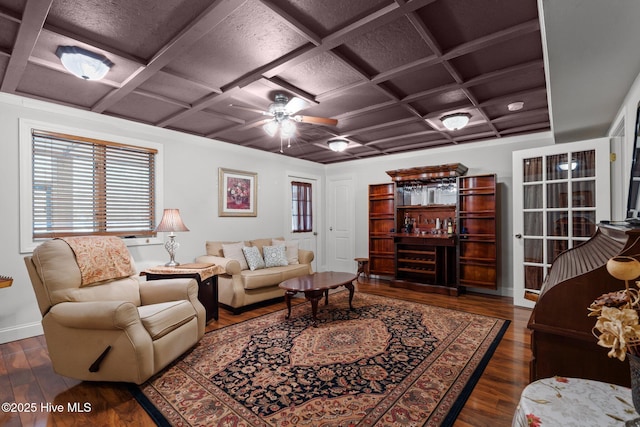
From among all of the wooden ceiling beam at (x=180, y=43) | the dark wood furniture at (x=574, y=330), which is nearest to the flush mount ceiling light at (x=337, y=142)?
the wooden ceiling beam at (x=180, y=43)

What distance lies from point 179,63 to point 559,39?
2.60 metres

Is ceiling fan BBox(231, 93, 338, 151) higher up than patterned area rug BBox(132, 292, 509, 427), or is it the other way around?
ceiling fan BBox(231, 93, 338, 151)

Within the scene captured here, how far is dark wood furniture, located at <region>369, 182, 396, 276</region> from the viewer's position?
5.71 meters

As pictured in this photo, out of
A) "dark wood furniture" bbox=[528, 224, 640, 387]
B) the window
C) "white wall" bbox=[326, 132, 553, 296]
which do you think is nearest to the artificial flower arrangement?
"dark wood furniture" bbox=[528, 224, 640, 387]

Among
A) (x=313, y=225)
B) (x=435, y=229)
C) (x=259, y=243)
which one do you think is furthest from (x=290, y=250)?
(x=435, y=229)

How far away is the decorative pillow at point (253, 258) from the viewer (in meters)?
4.34

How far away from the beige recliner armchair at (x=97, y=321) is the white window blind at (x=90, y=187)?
3.20ft

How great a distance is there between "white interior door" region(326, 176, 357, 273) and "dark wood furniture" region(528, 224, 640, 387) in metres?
4.96

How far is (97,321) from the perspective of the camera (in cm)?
206

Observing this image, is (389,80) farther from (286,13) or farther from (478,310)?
(478,310)

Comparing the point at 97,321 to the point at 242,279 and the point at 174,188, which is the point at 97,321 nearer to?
the point at 242,279

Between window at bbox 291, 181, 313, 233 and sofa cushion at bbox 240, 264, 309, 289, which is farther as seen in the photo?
window at bbox 291, 181, 313, 233

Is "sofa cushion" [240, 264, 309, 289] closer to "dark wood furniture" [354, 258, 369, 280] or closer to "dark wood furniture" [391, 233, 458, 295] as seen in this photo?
"dark wood furniture" [354, 258, 369, 280]

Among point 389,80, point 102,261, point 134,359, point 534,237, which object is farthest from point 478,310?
point 102,261
